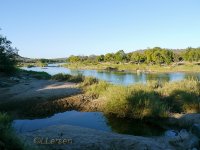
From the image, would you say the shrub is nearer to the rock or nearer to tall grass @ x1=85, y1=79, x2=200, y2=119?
tall grass @ x1=85, y1=79, x2=200, y2=119

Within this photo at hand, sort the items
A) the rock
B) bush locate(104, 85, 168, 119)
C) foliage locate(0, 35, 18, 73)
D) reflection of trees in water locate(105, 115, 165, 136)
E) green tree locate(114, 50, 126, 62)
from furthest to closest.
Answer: green tree locate(114, 50, 126, 62) → foliage locate(0, 35, 18, 73) → bush locate(104, 85, 168, 119) → reflection of trees in water locate(105, 115, 165, 136) → the rock

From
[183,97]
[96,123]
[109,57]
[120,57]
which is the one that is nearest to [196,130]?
[96,123]

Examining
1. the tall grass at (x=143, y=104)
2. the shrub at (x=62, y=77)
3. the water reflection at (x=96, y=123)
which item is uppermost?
the tall grass at (x=143, y=104)

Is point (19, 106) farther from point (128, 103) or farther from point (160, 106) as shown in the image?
point (160, 106)

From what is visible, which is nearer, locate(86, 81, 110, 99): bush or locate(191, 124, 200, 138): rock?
locate(191, 124, 200, 138): rock

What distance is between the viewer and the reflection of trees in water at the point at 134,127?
38.9 ft

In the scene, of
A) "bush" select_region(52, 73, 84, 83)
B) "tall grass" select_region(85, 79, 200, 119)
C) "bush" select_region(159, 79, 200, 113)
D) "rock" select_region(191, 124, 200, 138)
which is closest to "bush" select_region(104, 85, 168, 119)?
"tall grass" select_region(85, 79, 200, 119)

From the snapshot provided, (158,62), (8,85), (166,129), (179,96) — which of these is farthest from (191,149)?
(158,62)

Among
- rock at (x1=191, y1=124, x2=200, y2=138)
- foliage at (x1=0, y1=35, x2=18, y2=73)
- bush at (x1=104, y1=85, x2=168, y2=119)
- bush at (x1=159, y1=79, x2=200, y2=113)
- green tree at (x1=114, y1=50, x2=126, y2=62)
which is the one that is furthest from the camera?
green tree at (x1=114, y1=50, x2=126, y2=62)

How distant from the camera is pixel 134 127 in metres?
12.6

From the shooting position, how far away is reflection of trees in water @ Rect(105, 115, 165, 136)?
1187 centimetres

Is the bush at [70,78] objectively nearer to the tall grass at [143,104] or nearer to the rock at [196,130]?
the tall grass at [143,104]

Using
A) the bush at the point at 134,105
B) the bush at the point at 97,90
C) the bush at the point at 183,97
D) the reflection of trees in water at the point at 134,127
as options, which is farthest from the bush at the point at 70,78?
the reflection of trees in water at the point at 134,127

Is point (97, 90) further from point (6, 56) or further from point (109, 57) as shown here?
point (109, 57)
